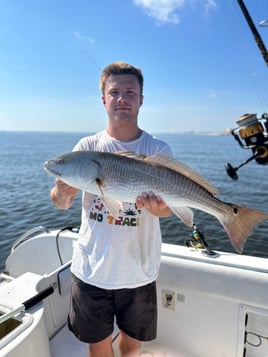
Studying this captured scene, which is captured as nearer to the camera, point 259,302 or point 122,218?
point 122,218

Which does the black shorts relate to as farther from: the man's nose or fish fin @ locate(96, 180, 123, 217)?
the man's nose

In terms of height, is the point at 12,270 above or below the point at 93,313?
below

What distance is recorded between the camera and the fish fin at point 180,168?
219cm

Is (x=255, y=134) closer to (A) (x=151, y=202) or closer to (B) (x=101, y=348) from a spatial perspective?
(A) (x=151, y=202)

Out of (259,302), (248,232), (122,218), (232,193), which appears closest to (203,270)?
(259,302)

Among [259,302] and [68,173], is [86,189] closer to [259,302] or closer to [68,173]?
[68,173]

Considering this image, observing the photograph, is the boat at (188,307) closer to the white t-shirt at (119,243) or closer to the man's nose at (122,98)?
the white t-shirt at (119,243)

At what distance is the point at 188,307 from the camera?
3180 millimetres

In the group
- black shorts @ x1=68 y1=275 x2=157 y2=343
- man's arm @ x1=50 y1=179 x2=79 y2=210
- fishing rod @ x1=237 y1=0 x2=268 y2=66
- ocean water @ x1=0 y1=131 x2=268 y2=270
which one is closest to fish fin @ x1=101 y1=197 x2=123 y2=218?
man's arm @ x1=50 y1=179 x2=79 y2=210

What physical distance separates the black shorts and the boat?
0.41 m

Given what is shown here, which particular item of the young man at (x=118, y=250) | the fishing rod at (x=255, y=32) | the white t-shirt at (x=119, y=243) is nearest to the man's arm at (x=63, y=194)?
the young man at (x=118, y=250)

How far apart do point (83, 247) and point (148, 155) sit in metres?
0.93

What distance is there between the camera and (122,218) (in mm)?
2283

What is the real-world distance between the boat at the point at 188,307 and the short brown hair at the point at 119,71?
1.96m
